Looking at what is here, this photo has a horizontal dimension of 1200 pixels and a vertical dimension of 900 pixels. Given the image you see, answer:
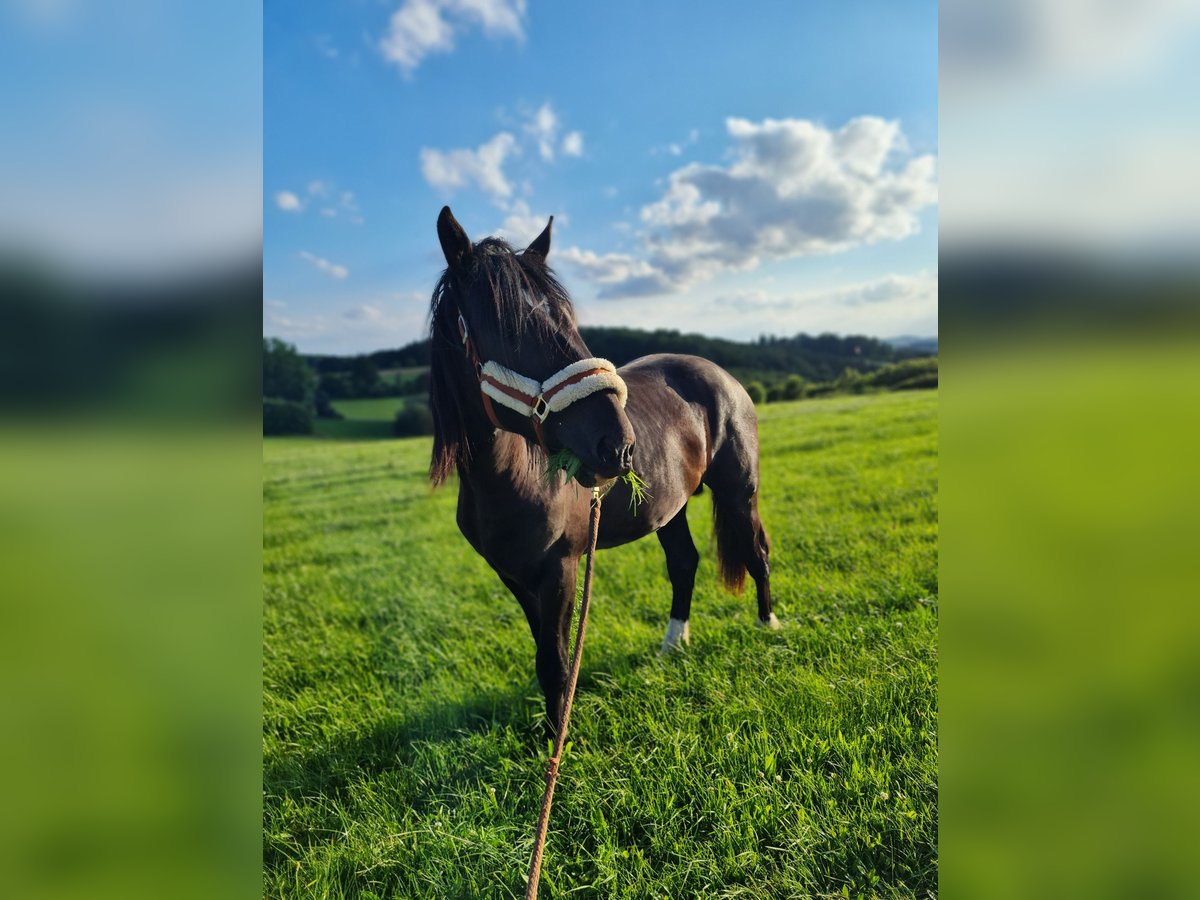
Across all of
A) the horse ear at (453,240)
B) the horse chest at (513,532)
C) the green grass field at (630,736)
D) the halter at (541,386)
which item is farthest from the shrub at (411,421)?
the halter at (541,386)

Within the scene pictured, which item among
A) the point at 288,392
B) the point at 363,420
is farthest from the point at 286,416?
the point at 363,420

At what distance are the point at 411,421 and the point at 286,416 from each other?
226 cm

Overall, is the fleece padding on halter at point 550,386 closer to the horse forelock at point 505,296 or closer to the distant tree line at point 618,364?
the horse forelock at point 505,296

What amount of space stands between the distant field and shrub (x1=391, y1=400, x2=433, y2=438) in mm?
134

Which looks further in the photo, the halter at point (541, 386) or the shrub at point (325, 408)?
the shrub at point (325, 408)

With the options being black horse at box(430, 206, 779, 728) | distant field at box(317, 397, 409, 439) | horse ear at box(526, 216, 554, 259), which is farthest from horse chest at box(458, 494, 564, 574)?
distant field at box(317, 397, 409, 439)

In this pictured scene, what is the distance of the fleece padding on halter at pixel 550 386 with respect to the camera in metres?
2.02

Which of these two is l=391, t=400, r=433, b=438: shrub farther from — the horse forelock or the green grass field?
the horse forelock
